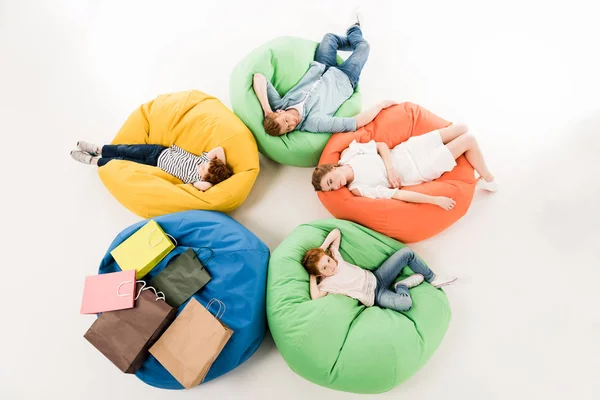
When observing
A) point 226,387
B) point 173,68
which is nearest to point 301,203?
point 226,387

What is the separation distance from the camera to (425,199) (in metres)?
1.95

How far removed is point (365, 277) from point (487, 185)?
0.93 metres

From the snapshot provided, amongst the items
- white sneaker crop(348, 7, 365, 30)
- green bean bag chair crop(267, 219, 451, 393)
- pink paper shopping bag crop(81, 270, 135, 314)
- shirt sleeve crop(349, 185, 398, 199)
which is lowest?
green bean bag chair crop(267, 219, 451, 393)

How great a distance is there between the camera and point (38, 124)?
268 cm

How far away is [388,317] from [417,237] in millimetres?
503

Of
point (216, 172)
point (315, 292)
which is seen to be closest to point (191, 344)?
point (315, 292)

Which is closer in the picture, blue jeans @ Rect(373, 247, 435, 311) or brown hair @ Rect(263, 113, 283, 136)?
blue jeans @ Rect(373, 247, 435, 311)

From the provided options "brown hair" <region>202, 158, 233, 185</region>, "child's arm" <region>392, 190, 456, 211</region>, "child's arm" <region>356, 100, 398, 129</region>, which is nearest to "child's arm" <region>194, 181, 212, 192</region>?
"brown hair" <region>202, 158, 233, 185</region>

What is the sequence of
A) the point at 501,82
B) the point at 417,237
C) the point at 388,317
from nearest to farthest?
the point at 388,317 < the point at 417,237 < the point at 501,82

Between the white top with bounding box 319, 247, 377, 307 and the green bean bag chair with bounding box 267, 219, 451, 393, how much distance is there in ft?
0.13

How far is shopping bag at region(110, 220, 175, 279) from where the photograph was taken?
1835 mm

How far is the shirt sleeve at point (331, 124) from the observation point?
2.23m

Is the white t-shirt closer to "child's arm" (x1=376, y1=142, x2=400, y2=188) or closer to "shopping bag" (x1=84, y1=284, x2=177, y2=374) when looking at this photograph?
"child's arm" (x1=376, y1=142, x2=400, y2=188)

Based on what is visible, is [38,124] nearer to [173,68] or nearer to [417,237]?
[173,68]
